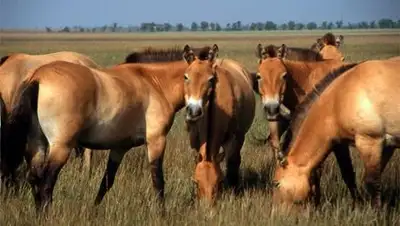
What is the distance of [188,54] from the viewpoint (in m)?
7.55

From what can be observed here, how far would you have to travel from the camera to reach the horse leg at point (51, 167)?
21.0 feet

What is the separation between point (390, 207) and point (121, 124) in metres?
3.00

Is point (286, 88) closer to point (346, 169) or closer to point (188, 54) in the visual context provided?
point (346, 169)

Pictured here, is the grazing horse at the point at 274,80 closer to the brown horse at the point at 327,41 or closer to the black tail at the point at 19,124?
the black tail at the point at 19,124

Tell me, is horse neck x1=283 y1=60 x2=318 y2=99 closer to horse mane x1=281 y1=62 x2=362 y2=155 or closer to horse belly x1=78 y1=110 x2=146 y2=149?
horse mane x1=281 y1=62 x2=362 y2=155

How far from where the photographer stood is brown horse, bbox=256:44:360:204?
7.60 metres

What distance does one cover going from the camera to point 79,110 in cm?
647

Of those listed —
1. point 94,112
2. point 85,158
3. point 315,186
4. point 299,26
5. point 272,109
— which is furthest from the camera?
point 299,26

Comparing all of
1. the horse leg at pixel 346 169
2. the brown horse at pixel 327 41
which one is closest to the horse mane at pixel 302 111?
the horse leg at pixel 346 169

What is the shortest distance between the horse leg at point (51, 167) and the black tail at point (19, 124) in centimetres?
44

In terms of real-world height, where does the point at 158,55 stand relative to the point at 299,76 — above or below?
above

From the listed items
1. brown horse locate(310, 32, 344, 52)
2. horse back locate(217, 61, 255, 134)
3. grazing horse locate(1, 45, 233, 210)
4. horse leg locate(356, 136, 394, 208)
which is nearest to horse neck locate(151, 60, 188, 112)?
grazing horse locate(1, 45, 233, 210)

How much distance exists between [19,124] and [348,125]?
3.34 metres

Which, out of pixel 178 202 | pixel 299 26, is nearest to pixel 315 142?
pixel 178 202
